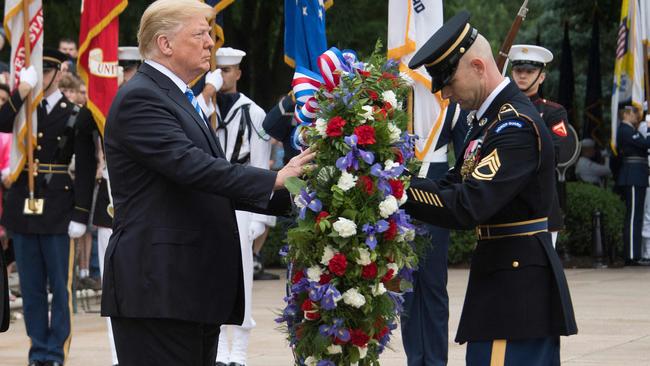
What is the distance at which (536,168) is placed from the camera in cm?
507

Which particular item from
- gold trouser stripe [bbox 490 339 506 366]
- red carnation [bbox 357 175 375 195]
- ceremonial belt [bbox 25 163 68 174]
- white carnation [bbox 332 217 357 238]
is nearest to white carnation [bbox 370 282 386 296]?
white carnation [bbox 332 217 357 238]

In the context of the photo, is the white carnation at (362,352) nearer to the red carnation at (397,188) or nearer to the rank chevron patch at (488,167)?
the red carnation at (397,188)

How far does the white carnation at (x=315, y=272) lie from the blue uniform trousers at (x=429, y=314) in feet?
11.1

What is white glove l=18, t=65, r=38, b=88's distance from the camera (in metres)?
9.82

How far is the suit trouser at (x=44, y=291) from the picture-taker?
954 cm

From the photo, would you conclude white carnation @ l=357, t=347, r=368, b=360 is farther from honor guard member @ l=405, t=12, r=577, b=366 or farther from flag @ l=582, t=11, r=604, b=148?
flag @ l=582, t=11, r=604, b=148

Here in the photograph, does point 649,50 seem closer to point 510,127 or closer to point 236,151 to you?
point 236,151

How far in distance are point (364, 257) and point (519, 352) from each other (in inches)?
28.5

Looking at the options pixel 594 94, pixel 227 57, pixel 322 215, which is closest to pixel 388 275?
pixel 322 215

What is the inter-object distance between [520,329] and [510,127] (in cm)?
80

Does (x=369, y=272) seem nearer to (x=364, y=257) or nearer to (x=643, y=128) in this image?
(x=364, y=257)

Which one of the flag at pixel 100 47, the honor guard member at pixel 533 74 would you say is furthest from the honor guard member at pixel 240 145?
the honor guard member at pixel 533 74

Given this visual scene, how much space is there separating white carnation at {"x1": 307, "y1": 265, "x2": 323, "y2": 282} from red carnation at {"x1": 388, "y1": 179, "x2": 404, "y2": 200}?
44 centimetres

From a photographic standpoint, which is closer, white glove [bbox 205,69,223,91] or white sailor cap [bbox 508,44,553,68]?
white glove [bbox 205,69,223,91]
